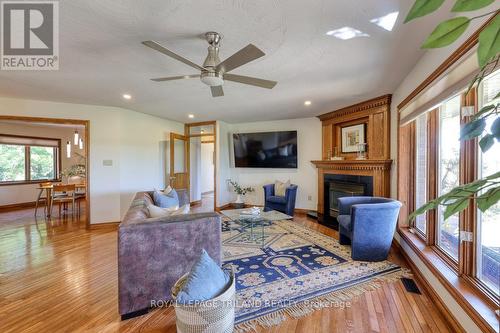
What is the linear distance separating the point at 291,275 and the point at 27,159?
784cm

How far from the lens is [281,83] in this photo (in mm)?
3193

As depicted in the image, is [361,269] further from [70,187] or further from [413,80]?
[70,187]

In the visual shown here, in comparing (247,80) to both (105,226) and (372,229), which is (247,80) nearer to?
(372,229)

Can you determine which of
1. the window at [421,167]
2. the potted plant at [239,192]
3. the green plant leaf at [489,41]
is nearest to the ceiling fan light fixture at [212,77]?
the green plant leaf at [489,41]

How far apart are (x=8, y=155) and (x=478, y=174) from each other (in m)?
9.17

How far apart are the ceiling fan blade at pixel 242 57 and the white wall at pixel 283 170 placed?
12.9 feet

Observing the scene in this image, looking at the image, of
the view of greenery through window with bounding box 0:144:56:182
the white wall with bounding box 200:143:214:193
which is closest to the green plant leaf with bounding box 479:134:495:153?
the white wall with bounding box 200:143:214:193

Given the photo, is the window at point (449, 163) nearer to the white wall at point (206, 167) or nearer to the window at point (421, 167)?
the window at point (421, 167)

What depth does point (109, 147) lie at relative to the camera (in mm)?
4504

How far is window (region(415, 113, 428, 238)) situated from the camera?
9.25ft

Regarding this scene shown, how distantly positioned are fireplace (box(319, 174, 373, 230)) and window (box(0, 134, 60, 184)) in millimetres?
7853

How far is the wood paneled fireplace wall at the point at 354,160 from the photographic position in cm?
378

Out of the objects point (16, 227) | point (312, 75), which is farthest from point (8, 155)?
point (312, 75)

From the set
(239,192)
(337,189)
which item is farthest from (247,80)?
(239,192)
